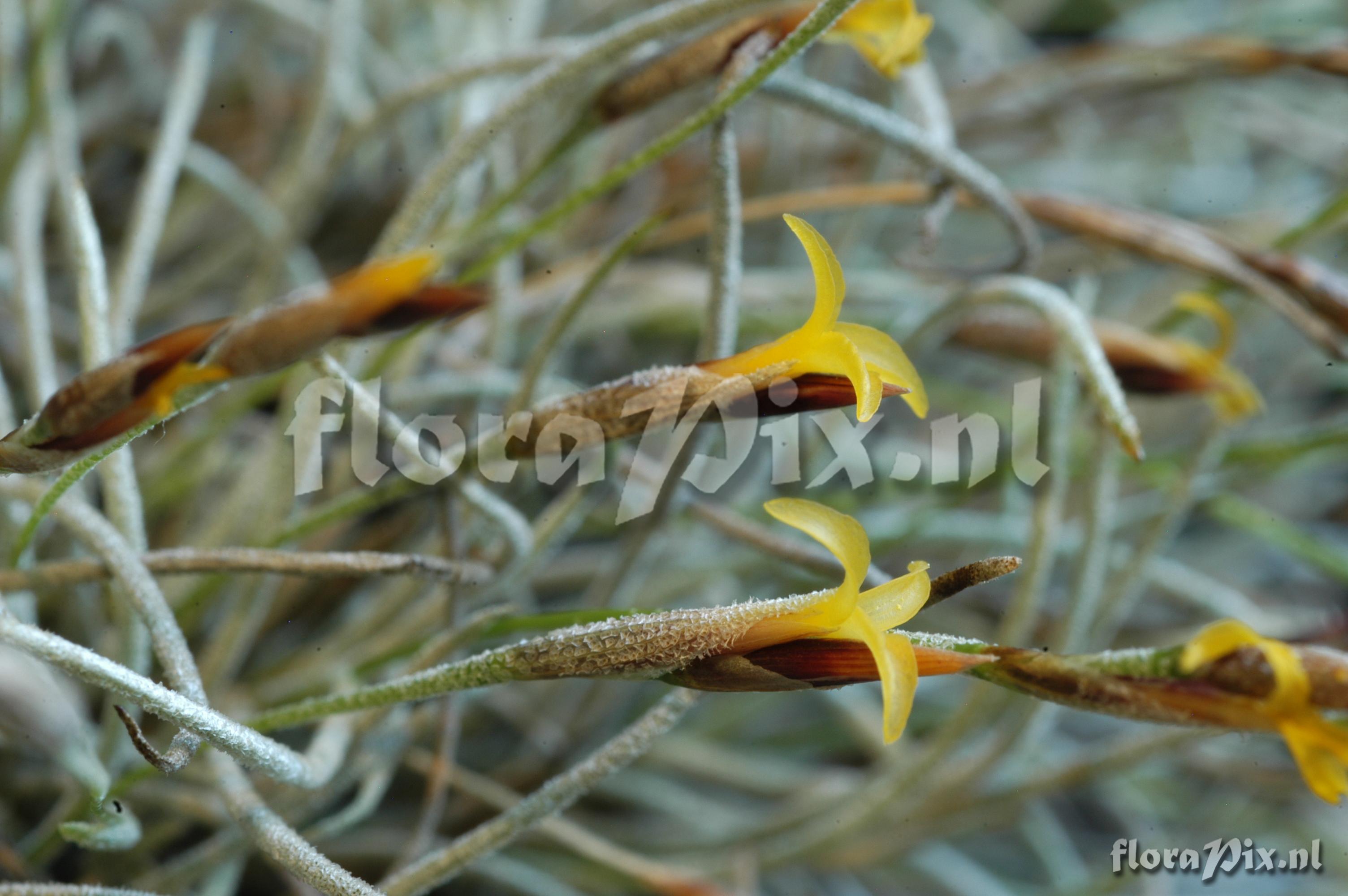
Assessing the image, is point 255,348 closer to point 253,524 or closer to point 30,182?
point 253,524

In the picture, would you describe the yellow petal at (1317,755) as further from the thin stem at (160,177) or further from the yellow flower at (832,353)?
the thin stem at (160,177)

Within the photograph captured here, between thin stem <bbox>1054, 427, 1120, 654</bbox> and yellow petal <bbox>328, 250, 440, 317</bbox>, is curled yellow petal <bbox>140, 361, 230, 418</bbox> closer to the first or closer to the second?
yellow petal <bbox>328, 250, 440, 317</bbox>

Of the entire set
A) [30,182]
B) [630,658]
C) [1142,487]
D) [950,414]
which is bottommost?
[1142,487]

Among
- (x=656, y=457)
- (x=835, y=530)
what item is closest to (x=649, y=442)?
(x=656, y=457)

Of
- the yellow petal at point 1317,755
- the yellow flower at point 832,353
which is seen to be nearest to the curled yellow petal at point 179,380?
the yellow flower at point 832,353

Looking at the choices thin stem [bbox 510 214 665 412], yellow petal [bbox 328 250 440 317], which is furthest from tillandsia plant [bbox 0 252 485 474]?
thin stem [bbox 510 214 665 412]

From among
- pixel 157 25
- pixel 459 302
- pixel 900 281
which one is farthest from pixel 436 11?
pixel 459 302
